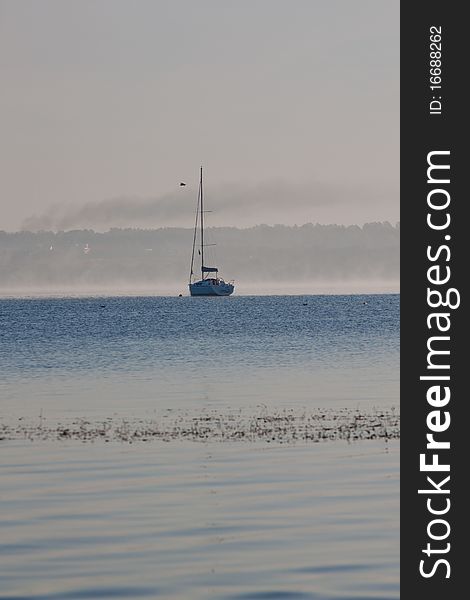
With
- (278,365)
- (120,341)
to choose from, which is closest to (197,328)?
(120,341)

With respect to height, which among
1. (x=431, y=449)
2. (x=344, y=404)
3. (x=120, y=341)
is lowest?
(x=431, y=449)

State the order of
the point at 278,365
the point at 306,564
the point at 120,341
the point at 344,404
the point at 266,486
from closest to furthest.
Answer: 1. the point at 306,564
2. the point at 266,486
3. the point at 344,404
4. the point at 278,365
5. the point at 120,341

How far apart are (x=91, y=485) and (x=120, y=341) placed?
86543mm

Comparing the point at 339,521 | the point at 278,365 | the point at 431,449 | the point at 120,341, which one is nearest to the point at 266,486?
the point at 339,521

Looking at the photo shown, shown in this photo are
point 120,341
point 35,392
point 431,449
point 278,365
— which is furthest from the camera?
point 120,341

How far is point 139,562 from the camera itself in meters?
25.4

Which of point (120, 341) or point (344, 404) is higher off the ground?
point (120, 341)

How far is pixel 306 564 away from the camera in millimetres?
25203

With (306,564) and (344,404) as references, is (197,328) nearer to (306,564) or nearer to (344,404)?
(344,404)

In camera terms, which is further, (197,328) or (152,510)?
(197,328)

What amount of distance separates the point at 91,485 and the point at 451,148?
12769mm

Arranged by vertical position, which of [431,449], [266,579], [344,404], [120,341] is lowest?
[266,579]

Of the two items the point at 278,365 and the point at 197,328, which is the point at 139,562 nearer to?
the point at 278,365

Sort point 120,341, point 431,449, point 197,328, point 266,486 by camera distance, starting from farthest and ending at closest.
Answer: point 197,328 < point 120,341 < point 266,486 < point 431,449
